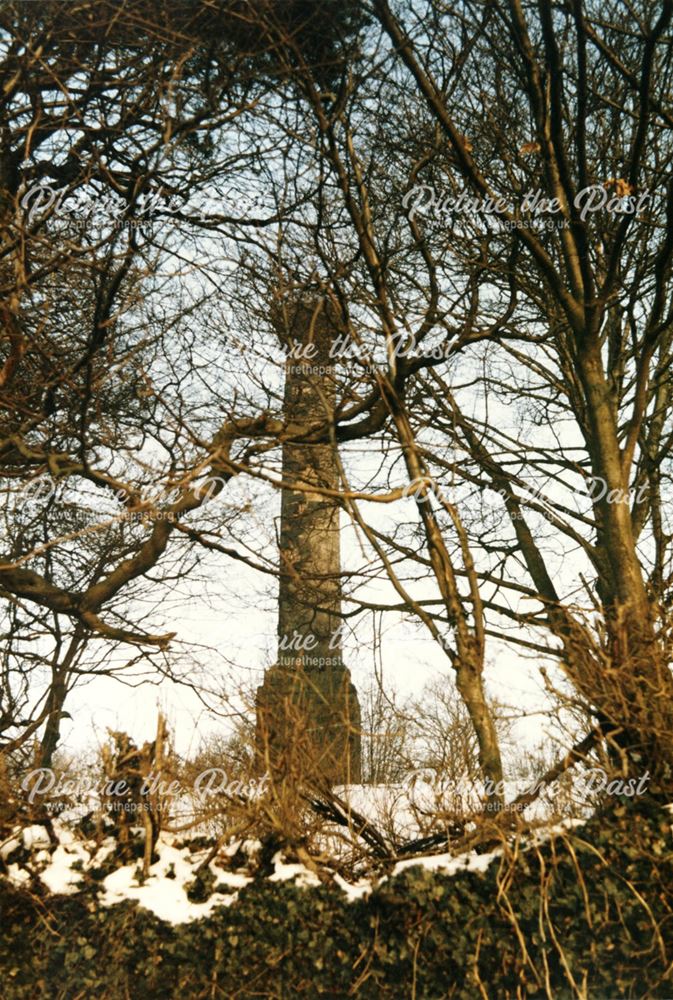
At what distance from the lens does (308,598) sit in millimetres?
11250

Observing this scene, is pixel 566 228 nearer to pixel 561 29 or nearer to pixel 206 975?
pixel 561 29

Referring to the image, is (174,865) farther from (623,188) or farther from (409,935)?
(623,188)

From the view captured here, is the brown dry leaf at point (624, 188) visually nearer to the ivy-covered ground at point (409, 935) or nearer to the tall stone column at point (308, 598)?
the tall stone column at point (308, 598)

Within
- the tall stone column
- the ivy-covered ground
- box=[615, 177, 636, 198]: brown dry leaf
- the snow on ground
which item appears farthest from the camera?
box=[615, 177, 636, 198]: brown dry leaf

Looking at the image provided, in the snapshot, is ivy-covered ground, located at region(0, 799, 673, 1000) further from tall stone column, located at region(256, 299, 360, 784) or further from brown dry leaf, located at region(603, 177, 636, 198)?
brown dry leaf, located at region(603, 177, 636, 198)

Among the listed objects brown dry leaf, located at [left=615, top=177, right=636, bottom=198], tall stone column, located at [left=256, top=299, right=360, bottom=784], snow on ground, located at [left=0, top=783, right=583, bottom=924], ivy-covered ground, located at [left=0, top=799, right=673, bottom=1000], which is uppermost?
brown dry leaf, located at [left=615, top=177, right=636, bottom=198]

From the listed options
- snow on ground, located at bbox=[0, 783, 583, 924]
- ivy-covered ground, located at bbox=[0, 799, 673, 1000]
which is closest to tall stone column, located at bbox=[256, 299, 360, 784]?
snow on ground, located at bbox=[0, 783, 583, 924]

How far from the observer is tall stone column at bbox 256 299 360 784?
6.59 meters

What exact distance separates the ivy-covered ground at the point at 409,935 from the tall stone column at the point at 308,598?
35.6 inches

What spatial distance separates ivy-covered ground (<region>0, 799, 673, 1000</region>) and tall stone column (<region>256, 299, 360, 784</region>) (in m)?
0.90

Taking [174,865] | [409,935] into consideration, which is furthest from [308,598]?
[409,935]

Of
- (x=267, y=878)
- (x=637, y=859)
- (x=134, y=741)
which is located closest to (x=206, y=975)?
(x=267, y=878)

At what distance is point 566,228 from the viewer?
30.5ft

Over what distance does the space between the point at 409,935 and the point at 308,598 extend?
5.59 meters
